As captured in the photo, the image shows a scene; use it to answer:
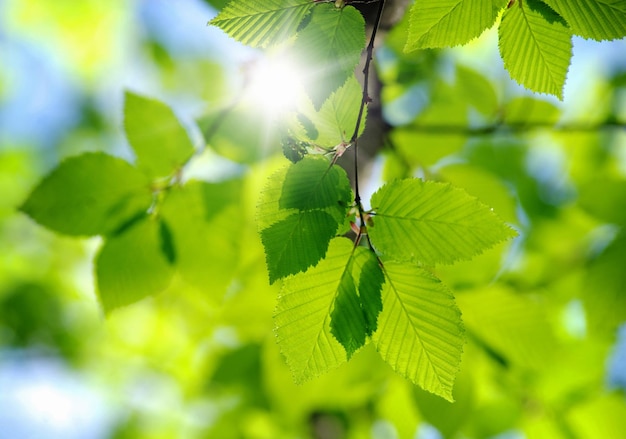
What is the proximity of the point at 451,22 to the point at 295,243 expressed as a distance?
0.27 metres

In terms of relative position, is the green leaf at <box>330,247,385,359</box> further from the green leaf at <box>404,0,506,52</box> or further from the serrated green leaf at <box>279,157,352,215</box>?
the green leaf at <box>404,0,506,52</box>

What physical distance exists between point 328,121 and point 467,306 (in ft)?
2.60

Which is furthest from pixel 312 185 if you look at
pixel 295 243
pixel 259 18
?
pixel 259 18

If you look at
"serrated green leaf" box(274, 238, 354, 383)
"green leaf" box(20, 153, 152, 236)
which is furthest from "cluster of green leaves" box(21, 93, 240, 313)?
"serrated green leaf" box(274, 238, 354, 383)

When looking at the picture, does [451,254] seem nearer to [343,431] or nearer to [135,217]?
[135,217]

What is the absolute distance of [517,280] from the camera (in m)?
1.75

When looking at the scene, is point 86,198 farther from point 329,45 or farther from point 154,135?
point 329,45

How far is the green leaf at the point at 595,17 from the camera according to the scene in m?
0.43

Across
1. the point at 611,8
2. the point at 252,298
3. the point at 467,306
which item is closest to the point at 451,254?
the point at 611,8

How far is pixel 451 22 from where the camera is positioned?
0.45m

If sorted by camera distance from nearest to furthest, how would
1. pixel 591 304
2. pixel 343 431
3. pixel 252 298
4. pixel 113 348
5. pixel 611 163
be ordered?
1. pixel 591 304
2. pixel 252 298
3. pixel 343 431
4. pixel 611 163
5. pixel 113 348

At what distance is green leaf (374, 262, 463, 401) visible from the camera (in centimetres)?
49

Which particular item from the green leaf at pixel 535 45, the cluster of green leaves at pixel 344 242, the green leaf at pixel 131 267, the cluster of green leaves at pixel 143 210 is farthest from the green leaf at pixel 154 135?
the green leaf at pixel 535 45

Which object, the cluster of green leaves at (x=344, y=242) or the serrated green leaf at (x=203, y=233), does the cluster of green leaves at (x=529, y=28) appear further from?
the serrated green leaf at (x=203, y=233)
